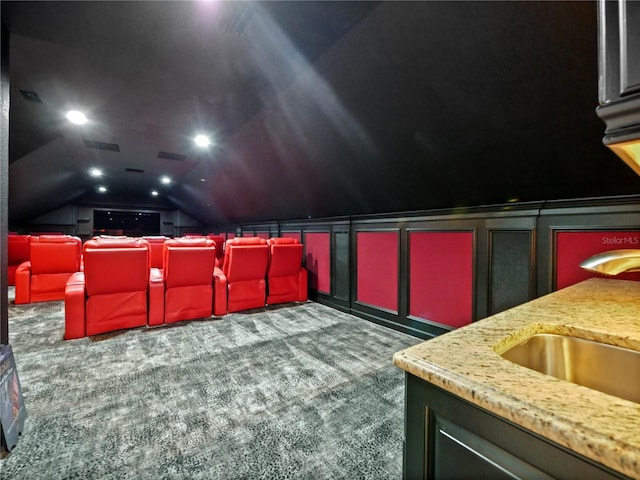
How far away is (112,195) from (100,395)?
407 inches

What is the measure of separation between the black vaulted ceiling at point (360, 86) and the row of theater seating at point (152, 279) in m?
1.49

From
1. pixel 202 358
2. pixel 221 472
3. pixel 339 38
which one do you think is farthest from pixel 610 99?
pixel 202 358

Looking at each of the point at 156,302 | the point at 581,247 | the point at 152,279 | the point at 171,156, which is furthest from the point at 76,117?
the point at 581,247

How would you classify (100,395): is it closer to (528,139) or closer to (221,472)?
(221,472)

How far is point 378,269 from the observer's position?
11.6 ft

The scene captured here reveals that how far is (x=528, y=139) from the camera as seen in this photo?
1.79 m

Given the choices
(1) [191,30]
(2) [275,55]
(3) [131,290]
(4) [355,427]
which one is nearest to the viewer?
(4) [355,427]

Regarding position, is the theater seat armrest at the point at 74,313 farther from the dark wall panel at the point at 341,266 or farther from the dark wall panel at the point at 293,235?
the dark wall panel at the point at 293,235

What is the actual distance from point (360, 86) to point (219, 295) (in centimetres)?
301

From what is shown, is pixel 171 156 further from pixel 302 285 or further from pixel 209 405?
pixel 209 405

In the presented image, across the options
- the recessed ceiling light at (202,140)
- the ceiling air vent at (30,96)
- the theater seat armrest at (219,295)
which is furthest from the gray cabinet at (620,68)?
the ceiling air vent at (30,96)

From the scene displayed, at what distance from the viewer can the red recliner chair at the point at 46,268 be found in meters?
4.11

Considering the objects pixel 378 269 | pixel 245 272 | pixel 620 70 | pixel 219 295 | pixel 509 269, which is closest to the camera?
pixel 620 70

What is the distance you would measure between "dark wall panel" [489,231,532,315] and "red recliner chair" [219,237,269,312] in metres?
2.82
